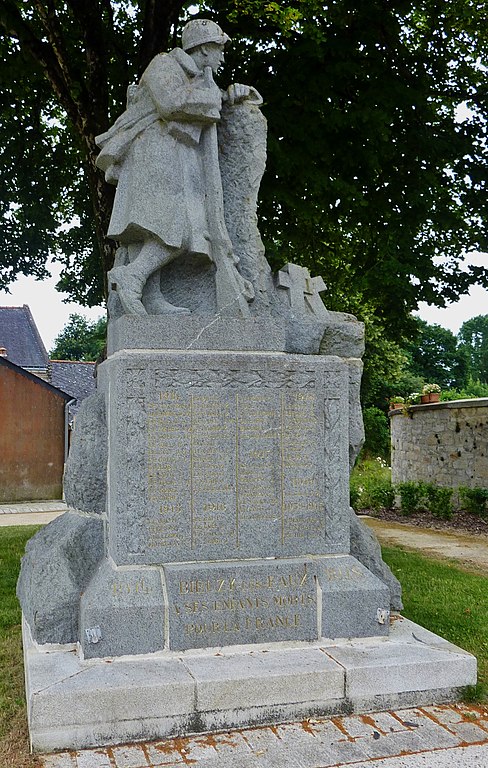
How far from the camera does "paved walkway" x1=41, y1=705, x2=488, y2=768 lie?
129 inches

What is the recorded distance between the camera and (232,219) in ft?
16.0

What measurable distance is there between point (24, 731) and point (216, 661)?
3.27 feet

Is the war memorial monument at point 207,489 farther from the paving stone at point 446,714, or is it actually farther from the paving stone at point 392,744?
the paving stone at point 392,744

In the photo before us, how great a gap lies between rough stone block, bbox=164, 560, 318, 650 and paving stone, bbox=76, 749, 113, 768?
72 cm

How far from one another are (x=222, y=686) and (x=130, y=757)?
545 mm

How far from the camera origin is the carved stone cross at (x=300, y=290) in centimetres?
482

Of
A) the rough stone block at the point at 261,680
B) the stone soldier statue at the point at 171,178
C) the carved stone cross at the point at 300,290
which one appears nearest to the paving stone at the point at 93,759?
the rough stone block at the point at 261,680

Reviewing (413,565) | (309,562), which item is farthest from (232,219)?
(413,565)

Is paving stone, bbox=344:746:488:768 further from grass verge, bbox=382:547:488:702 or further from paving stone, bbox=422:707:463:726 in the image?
grass verge, bbox=382:547:488:702

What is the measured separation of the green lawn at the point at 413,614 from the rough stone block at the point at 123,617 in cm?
54

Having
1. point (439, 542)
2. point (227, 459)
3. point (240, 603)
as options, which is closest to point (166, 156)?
point (227, 459)

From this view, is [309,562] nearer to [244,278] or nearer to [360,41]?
[244,278]

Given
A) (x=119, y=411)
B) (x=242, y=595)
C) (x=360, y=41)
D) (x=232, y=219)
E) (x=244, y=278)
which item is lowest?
(x=242, y=595)

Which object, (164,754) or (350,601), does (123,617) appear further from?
(350,601)
